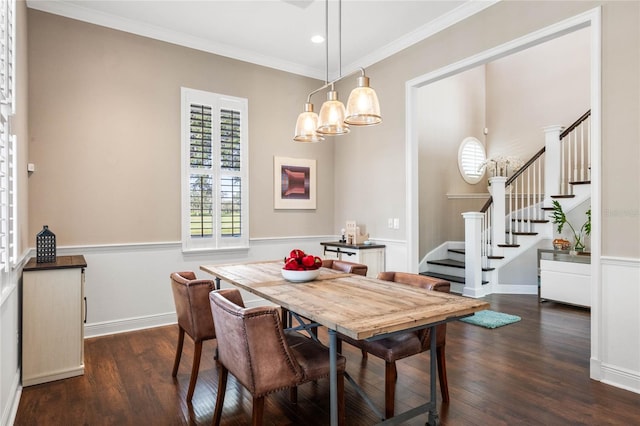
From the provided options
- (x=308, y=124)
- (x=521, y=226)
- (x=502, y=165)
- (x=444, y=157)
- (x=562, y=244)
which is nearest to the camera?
(x=308, y=124)

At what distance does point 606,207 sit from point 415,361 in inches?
75.8

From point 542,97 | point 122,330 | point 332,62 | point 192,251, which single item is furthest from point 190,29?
point 542,97

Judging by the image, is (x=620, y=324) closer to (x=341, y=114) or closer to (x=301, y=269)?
(x=301, y=269)

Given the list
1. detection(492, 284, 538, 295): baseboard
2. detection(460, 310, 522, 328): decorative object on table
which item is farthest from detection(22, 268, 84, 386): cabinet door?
detection(492, 284, 538, 295): baseboard

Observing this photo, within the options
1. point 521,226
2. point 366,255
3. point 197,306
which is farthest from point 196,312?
point 521,226

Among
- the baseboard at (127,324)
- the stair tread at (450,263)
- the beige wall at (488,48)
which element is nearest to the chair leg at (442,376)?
the beige wall at (488,48)

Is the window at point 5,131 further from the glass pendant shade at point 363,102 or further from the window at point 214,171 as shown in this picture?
the window at point 214,171

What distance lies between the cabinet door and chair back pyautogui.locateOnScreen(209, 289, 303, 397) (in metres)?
1.85

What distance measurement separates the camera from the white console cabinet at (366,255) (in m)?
4.67

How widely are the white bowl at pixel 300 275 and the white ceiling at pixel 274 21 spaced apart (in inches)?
95.7

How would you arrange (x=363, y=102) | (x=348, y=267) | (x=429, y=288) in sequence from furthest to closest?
(x=348, y=267) → (x=429, y=288) → (x=363, y=102)

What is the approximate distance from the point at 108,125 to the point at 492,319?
15.9 ft

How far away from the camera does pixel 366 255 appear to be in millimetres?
4707

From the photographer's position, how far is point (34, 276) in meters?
2.89
